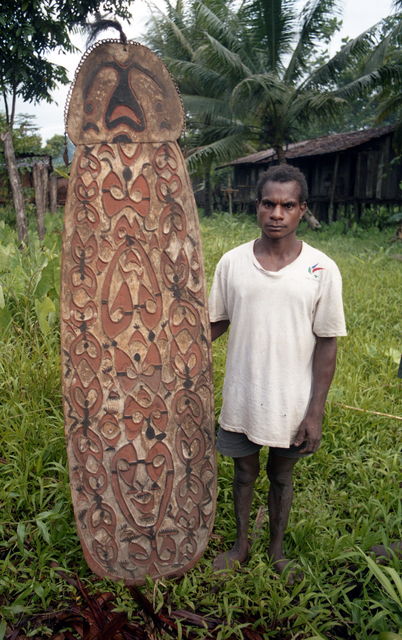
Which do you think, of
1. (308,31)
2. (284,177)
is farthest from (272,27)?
(284,177)

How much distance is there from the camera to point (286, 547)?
1.84 metres

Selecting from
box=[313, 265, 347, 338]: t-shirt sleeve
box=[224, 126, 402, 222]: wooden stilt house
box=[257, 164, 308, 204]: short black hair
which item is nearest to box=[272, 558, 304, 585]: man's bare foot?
box=[313, 265, 347, 338]: t-shirt sleeve

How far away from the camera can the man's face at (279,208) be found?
4.81ft

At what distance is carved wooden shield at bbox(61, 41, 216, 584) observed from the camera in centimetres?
159

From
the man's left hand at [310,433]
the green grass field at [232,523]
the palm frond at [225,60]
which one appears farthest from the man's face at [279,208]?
the palm frond at [225,60]

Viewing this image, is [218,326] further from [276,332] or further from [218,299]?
[276,332]

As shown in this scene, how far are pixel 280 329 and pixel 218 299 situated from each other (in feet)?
0.89

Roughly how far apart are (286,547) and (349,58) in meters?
10.4

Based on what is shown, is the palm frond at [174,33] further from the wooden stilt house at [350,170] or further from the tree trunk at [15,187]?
the tree trunk at [15,187]

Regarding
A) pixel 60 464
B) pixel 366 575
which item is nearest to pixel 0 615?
pixel 60 464

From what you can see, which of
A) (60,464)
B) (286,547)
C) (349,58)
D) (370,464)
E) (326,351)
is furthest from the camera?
(349,58)

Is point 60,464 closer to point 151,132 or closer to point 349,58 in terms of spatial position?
point 151,132

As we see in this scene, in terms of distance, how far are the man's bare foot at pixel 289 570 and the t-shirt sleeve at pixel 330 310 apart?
82cm

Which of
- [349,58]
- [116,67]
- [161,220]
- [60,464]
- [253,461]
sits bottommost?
[60,464]
